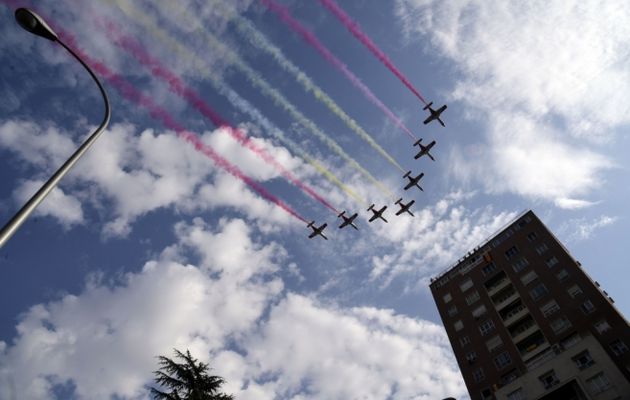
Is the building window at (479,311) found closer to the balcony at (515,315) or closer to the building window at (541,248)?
the balcony at (515,315)

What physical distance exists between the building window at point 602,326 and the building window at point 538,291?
7.31 meters

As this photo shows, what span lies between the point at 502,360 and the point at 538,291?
10.2 meters

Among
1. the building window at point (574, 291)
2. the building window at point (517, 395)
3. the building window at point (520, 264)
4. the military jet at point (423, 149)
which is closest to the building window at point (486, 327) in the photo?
the building window at point (520, 264)

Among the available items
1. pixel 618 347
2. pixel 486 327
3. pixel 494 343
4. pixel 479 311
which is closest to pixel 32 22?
pixel 618 347

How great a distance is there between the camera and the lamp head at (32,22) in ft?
27.2

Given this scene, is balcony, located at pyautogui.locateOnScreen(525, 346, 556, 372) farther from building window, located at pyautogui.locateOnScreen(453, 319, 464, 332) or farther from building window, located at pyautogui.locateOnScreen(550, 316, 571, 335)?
building window, located at pyautogui.locateOnScreen(453, 319, 464, 332)

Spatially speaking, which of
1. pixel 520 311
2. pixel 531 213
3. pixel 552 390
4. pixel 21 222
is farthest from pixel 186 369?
pixel 531 213

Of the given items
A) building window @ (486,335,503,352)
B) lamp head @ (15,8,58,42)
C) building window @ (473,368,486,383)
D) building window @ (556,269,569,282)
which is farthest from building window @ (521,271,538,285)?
lamp head @ (15,8,58,42)

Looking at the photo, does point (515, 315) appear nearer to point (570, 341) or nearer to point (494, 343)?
point (494, 343)

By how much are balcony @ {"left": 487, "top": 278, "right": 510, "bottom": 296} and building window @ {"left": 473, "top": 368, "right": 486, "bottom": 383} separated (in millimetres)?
11079

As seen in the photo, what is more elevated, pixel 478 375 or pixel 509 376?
pixel 478 375

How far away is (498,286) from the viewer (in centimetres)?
5772

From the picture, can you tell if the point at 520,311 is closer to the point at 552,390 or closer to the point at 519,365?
the point at 519,365

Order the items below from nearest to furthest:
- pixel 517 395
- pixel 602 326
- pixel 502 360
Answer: pixel 602 326 → pixel 517 395 → pixel 502 360
